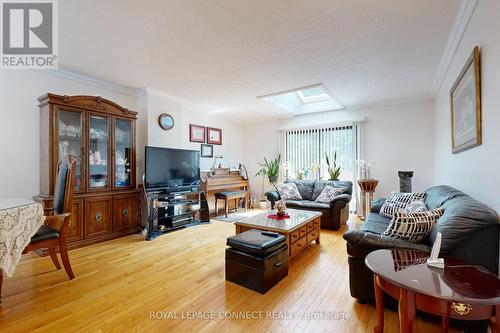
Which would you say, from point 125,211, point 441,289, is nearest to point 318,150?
point 125,211

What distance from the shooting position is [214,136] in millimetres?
5855

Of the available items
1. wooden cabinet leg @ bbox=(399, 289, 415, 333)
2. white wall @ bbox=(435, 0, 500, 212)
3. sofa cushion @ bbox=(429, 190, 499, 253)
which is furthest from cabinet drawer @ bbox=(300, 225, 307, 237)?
wooden cabinet leg @ bbox=(399, 289, 415, 333)

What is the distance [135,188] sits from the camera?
3.83 m

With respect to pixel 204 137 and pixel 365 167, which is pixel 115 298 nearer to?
pixel 204 137

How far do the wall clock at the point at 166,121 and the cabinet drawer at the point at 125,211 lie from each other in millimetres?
1353

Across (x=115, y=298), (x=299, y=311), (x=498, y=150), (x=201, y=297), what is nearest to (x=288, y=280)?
(x=299, y=311)

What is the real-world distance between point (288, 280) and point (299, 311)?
19.3 inches

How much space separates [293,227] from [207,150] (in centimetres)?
356

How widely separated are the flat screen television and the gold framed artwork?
3.89m

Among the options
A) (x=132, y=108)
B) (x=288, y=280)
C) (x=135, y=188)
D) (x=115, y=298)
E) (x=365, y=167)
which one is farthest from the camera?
(x=365, y=167)

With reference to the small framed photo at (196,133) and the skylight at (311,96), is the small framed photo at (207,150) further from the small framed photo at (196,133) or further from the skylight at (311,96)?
the skylight at (311,96)

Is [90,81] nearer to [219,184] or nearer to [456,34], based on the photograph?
[219,184]

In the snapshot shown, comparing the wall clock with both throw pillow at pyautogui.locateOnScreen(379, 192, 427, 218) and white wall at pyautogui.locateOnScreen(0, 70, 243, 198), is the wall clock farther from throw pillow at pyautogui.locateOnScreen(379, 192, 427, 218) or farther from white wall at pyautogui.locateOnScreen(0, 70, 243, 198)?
throw pillow at pyautogui.locateOnScreen(379, 192, 427, 218)

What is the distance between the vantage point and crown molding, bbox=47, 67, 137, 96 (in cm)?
323
